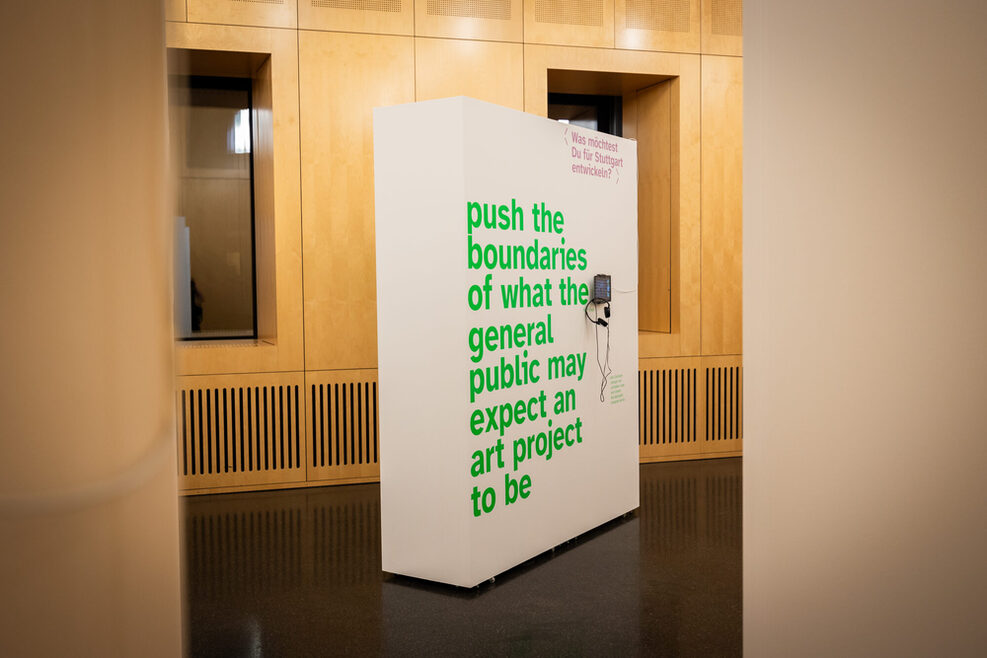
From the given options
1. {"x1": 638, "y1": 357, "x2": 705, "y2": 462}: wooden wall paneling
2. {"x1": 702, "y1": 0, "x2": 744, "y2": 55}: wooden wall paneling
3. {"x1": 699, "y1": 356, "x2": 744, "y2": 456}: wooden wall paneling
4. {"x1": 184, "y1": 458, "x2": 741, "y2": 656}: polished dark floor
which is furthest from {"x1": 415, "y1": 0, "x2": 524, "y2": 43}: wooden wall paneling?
{"x1": 184, "y1": 458, "x2": 741, "y2": 656}: polished dark floor

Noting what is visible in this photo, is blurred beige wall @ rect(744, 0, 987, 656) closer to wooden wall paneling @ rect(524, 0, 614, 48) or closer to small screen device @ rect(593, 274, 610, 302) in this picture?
small screen device @ rect(593, 274, 610, 302)

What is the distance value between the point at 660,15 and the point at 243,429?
4.27 m

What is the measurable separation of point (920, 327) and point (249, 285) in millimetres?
6325

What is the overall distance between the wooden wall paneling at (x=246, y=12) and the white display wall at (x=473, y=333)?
2.30 m

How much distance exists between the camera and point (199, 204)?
6.46m

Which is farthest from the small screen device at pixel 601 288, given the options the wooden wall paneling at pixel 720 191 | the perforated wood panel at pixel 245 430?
the perforated wood panel at pixel 245 430

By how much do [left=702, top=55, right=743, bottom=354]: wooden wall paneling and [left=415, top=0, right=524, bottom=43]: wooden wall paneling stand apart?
1.55 metres

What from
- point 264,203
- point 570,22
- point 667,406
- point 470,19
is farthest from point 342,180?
point 667,406

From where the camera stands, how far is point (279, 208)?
5805 mm

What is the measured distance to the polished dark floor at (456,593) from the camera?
3.30 metres

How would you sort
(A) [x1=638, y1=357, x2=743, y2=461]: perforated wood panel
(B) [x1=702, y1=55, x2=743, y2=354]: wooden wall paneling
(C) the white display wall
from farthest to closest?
(A) [x1=638, y1=357, x2=743, y2=461]: perforated wood panel
(B) [x1=702, y1=55, x2=743, y2=354]: wooden wall paneling
(C) the white display wall

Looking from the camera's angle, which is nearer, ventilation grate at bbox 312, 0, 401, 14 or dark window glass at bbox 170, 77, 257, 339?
ventilation grate at bbox 312, 0, 401, 14

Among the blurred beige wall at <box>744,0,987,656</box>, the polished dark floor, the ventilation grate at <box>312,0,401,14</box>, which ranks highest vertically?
the ventilation grate at <box>312,0,401,14</box>

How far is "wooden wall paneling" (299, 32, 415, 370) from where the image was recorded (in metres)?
5.86
